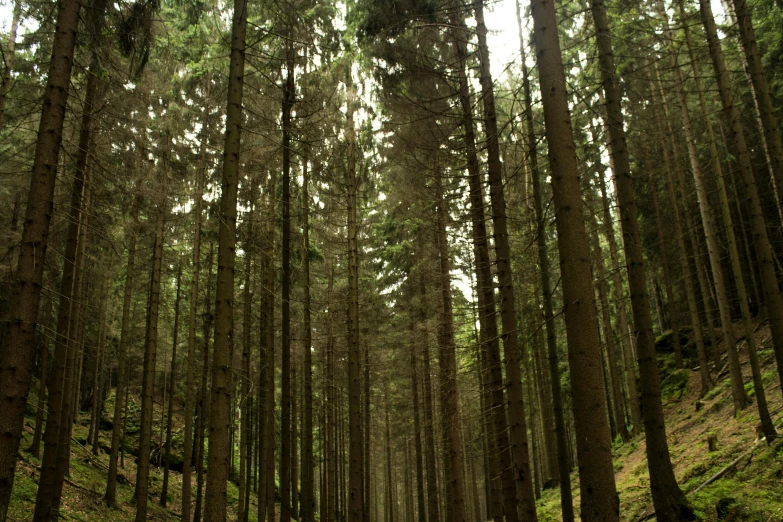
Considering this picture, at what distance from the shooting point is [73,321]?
1641 cm

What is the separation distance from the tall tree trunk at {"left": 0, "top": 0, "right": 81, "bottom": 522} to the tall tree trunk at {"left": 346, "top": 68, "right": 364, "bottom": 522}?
24.7ft

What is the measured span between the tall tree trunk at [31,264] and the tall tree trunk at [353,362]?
7540 millimetres

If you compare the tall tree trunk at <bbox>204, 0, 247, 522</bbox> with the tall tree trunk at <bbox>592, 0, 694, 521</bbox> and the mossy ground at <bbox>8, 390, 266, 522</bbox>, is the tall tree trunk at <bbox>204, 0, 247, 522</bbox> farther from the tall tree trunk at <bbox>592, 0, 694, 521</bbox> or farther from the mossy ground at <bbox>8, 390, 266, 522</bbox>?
the tall tree trunk at <bbox>592, 0, 694, 521</bbox>

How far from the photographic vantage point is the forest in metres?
7.21

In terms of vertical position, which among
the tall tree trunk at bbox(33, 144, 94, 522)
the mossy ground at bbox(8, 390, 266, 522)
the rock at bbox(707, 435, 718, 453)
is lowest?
the mossy ground at bbox(8, 390, 266, 522)

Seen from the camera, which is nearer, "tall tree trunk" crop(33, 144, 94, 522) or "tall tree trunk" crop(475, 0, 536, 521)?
"tall tree trunk" crop(33, 144, 94, 522)

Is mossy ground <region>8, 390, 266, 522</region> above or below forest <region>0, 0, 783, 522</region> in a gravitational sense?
below

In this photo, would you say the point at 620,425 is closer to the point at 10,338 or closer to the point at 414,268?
the point at 414,268

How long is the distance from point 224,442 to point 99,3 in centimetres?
773

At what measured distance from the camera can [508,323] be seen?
367 inches

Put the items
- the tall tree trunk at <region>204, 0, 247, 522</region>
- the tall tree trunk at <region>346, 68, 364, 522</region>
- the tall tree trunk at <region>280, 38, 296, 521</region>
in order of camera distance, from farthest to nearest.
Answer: the tall tree trunk at <region>346, 68, 364, 522</region> → the tall tree trunk at <region>280, 38, 296, 521</region> → the tall tree trunk at <region>204, 0, 247, 522</region>

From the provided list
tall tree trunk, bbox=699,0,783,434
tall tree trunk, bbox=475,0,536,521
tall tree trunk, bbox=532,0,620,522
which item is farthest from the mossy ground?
tall tree trunk, bbox=699,0,783,434

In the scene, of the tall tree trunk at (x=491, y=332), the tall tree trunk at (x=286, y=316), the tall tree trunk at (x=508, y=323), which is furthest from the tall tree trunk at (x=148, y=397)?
the tall tree trunk at (x=508, y=323)

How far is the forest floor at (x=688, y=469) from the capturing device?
26.3 feet
